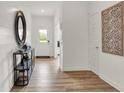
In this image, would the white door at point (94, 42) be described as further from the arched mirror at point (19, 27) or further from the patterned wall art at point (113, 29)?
the arched mirror at point (19, 27)

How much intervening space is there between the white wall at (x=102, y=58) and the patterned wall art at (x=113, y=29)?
0.51ft

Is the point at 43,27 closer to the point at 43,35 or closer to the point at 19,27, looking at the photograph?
the point at 43,35

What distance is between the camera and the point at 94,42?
5.16 meters

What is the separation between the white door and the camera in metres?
4.89

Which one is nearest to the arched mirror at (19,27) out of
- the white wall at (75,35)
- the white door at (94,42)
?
the white wall at (75,35)

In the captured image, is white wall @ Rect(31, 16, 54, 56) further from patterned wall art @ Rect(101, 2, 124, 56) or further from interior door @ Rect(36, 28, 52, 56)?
patterned wall art @ Rect(101, 2, 124, 56)

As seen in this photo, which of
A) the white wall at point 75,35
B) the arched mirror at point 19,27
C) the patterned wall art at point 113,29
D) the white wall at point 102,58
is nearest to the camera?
the patterned wall art at point 113,29

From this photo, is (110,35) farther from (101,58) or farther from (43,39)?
(43,39)

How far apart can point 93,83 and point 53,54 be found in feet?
19.9

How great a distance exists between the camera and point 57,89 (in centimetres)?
358

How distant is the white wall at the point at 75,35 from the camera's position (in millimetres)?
5574

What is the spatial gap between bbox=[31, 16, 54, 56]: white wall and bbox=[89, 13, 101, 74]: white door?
4.72m

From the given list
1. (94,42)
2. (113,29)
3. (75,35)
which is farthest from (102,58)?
(75,35)

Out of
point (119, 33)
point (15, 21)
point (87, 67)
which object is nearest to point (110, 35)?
point (119, 33)
